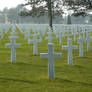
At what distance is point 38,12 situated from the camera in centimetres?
3594

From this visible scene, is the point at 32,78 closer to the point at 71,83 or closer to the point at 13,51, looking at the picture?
the point at 71,83

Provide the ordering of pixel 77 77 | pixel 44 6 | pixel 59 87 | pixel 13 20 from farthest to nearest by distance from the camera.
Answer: pixel 13 20 < pixel 44 6 < pixel 77 77 < pixel 59 87

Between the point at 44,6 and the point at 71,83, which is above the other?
the point at 44,6

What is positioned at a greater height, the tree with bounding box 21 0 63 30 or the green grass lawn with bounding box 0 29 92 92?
the tree with bounding box 21 0 63 30

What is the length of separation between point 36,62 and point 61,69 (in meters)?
1.63

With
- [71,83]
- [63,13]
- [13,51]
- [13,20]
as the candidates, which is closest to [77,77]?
[71,83]

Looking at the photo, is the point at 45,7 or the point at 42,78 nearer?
the point at 42,78

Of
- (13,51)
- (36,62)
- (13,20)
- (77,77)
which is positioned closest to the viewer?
(77,77)

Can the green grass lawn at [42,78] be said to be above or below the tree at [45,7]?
below

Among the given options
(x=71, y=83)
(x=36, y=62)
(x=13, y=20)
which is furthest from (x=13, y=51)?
(x=13, y=20)

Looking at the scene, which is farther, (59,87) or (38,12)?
(38,12)

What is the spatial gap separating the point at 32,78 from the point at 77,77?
1.03 meters

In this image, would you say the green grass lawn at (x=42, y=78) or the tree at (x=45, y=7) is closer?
the green grass lawn at (x=42, y=78)

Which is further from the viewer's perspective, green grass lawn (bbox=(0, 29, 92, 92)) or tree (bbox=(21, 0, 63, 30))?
tree (bbox=(21, 0, 63, 30))
